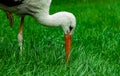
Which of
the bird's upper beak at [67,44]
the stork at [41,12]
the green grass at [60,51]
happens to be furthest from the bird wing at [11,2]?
the bird's upper beak at [67,44]

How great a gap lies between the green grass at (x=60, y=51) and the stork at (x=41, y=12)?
221 millimetres

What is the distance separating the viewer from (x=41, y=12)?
6812 millimetres

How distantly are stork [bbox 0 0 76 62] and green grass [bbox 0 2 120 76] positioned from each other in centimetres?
→ 22

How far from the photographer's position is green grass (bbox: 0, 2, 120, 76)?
577 centimetres

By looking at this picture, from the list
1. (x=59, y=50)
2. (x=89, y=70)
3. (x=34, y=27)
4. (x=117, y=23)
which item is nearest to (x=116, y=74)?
(x=89, y=70)

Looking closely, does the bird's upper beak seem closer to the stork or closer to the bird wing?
the stork

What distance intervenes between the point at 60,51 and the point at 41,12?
60cm

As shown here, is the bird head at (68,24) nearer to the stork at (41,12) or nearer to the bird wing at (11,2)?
the stork at (41,12)

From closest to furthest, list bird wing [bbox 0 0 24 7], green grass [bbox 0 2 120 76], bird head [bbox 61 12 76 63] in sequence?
green grass [bbox 0 2 120 76]
bird wing [bbox 0 0 24 7]
bird head [bbox 61 12 76 63]

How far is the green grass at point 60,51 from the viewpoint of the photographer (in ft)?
18.9

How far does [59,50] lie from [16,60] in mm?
913

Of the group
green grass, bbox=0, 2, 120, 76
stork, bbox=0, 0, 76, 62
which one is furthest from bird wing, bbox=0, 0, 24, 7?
green grass, bbox=0, 2, 120, 76

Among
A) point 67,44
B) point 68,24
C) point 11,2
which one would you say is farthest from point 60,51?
point 11,2

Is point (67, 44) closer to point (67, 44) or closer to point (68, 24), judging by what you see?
point (67, 44)
